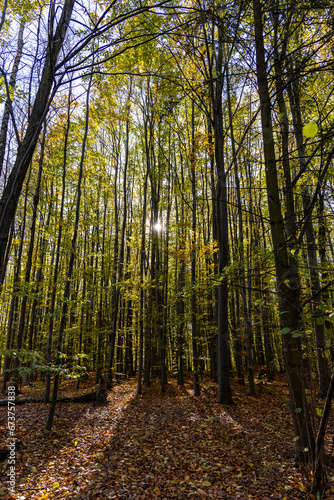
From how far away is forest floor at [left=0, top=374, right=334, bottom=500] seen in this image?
343 centimetres

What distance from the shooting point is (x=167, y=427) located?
604 centimetres

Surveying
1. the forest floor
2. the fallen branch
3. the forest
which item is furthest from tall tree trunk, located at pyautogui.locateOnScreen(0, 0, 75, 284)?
the fallen branch

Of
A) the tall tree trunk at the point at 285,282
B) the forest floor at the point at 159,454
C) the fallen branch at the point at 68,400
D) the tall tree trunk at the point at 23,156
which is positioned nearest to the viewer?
the tall tree trunk at the point at 23,156

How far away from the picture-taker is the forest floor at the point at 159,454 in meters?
3.43

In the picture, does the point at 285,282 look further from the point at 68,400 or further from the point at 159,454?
the point at 68,400

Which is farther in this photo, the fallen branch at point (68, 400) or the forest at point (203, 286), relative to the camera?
the fallen branch at point (68, 400)

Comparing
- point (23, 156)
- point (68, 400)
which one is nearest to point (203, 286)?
point (23, 156)

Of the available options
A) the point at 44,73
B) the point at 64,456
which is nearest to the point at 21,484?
the point at 64,456

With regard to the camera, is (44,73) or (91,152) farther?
(91,152)

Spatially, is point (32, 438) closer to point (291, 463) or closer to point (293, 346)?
point (291, 463)

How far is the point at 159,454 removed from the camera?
460 cm

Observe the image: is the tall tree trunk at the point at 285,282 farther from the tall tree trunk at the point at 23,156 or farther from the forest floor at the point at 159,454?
the tall tree trunk at the point at 23,156

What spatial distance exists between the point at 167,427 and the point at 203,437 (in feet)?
3.81

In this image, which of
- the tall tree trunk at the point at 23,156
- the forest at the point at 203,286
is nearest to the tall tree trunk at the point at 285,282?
the forest at the point at 203,286
